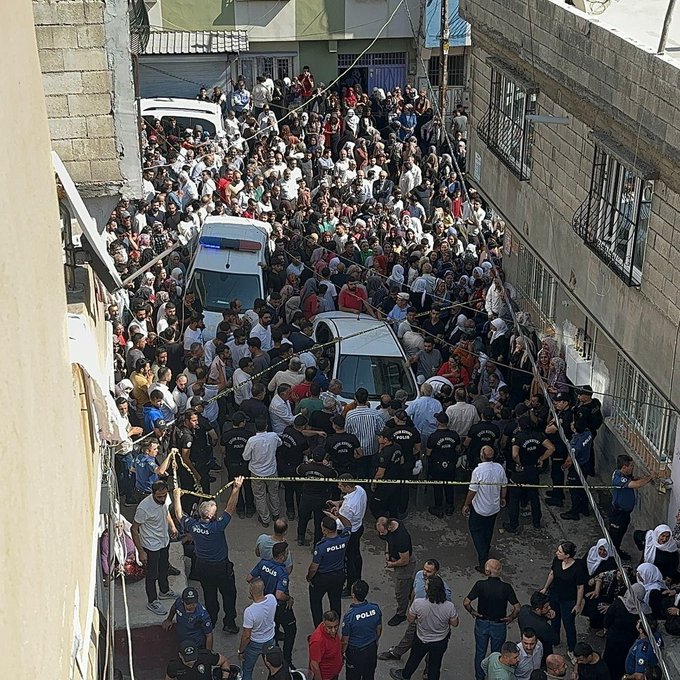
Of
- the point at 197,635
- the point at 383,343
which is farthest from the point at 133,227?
the point at 197,635

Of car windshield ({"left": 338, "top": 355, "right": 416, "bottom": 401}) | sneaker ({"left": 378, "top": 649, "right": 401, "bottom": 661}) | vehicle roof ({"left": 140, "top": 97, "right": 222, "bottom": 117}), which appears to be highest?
vehicle roof ({"left": 140, "top": 97, "right": 222, "bottom": 117})

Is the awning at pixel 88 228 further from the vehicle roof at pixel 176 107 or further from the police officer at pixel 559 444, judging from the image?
the vehicle roof at pixel 176 107

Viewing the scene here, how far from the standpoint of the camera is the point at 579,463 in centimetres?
1279

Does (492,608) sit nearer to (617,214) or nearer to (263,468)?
(263,468)

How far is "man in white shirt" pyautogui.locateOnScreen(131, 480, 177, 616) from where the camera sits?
10.5m

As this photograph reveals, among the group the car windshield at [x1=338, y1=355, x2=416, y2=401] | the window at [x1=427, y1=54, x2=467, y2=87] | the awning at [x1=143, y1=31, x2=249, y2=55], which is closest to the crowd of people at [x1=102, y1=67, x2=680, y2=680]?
the car windshield at [x1=338, y1=355, x2=416, y2=401]

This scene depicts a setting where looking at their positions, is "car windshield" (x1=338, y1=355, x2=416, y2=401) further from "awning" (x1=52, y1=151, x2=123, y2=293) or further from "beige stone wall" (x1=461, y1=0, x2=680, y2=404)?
"awning" (x1=52, y1=151, x2=123, y2=293)

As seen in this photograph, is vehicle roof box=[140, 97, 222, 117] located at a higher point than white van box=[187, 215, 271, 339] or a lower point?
higher

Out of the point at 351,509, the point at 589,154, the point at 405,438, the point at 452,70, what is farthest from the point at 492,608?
the point at 452,70

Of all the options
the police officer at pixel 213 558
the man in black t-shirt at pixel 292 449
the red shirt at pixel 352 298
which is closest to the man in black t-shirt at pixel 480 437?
the man in black t-shirt at pixel 292 449

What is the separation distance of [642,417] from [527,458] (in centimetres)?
149

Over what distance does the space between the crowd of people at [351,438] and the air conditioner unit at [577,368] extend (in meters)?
0.26

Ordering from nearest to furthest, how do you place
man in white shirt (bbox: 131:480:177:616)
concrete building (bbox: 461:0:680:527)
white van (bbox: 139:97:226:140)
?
1. man in white shirt (bbox: 131:480:177:616)
2. concrete building (bbox: 461:0:680:527)
3. white van (bbox: 139:97:226:140)

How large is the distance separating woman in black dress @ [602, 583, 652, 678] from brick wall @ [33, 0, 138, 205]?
5.65 m
